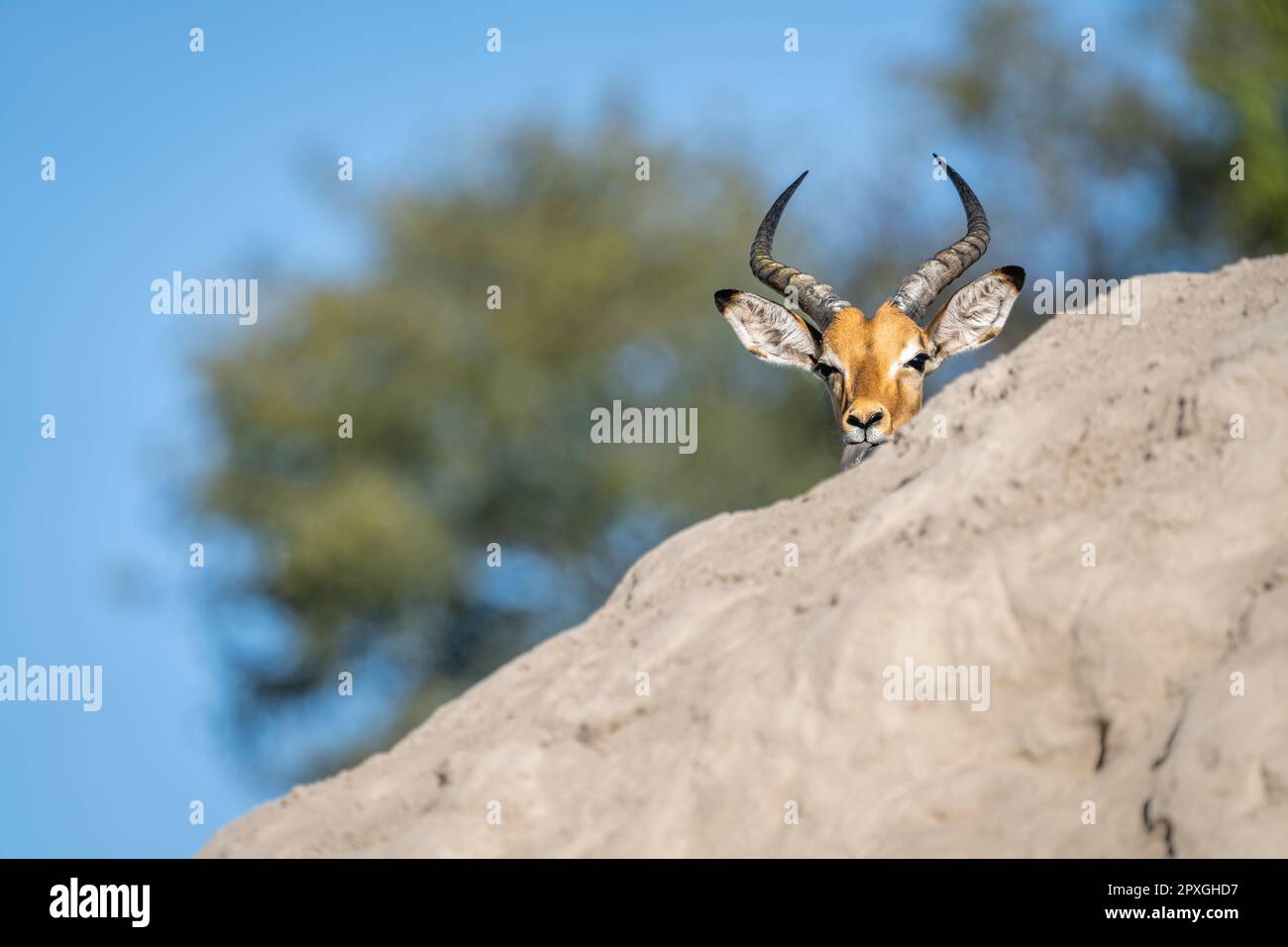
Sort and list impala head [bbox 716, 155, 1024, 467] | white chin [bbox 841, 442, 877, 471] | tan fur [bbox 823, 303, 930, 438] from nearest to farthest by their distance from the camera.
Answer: white chin [bbox 841, 442, 877, 471], tan fur [bbox 823, 303, 930, 438], impala head [bbox 716, 155, 1024, 467]

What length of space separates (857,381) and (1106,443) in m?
7.10

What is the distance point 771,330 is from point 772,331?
12mm

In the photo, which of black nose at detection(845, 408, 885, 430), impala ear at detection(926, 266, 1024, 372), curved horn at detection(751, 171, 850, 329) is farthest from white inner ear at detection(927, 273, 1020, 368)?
black nose at detection(845, 408, 885, 430)

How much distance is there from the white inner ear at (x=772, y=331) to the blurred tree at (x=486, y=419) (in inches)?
737

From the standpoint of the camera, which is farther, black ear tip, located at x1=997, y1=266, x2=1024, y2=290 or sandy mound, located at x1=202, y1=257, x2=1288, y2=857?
black ear tip, located at x1=997, y1=266, x2=1024, y2=290

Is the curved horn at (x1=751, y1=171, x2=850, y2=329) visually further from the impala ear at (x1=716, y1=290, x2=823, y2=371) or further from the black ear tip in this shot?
the black ear tip

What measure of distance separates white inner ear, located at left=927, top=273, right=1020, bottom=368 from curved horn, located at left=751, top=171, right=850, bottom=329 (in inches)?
32.9

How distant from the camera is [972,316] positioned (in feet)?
53.8

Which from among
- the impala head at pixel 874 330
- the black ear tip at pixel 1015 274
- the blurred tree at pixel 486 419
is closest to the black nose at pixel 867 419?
the impala head at pixel 874 330

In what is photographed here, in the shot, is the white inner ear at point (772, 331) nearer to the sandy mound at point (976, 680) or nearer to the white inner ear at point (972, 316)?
the white inner ear at point (972, 316)

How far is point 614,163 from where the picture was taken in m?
43.8

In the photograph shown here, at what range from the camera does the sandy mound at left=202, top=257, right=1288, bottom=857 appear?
6.97 meters

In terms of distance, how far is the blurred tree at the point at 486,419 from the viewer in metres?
37.4

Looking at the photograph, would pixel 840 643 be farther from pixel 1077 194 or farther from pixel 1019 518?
pixel 1077 194
